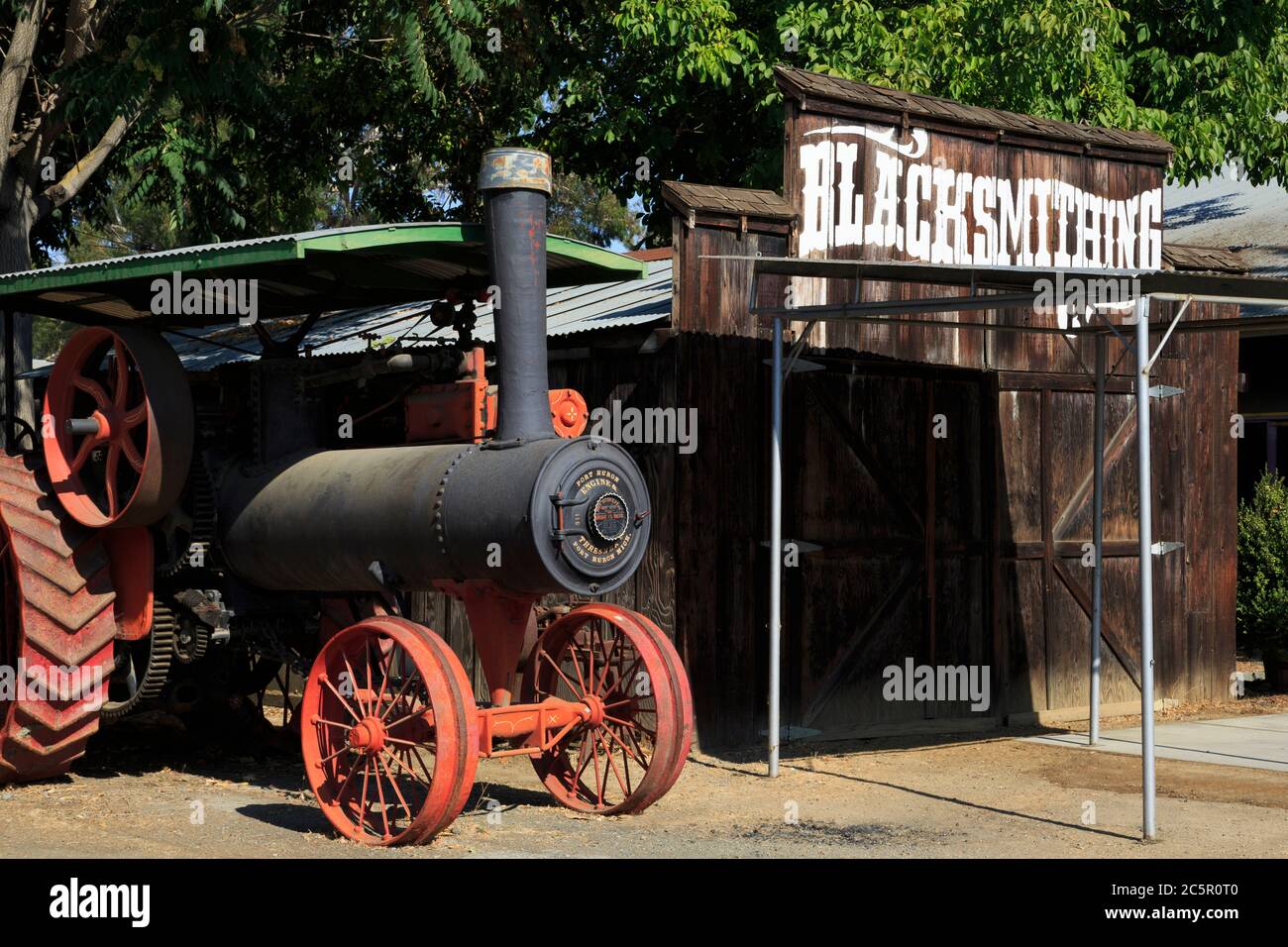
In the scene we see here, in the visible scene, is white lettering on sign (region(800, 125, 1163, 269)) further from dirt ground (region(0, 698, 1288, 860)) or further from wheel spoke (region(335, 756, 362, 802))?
wheel spoke (region(335, 756, 362, 802))

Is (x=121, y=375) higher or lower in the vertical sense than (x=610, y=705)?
higher

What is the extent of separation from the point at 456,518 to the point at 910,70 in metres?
10.3

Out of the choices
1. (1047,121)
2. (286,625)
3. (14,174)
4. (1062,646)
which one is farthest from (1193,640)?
(14,174)

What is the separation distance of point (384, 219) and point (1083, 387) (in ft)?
35.7

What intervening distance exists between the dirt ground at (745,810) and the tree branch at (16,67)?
18.7ft

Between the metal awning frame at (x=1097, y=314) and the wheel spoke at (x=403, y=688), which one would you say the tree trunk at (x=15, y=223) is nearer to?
the metal awning frame at (x=1097, y=314)

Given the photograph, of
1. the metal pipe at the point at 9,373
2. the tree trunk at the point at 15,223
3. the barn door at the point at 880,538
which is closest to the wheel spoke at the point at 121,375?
the metal pipe at the point at 9,373

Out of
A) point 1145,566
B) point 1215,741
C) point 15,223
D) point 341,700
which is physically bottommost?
point 1215,741

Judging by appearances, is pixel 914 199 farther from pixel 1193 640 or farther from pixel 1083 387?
pixel 1193 640

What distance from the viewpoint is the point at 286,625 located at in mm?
10070

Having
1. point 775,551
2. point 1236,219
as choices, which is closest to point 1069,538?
point 775,551

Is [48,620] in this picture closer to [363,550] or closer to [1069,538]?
[363,550]

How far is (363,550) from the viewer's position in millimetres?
8812

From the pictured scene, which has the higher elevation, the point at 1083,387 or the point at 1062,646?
the point at 1083,387
